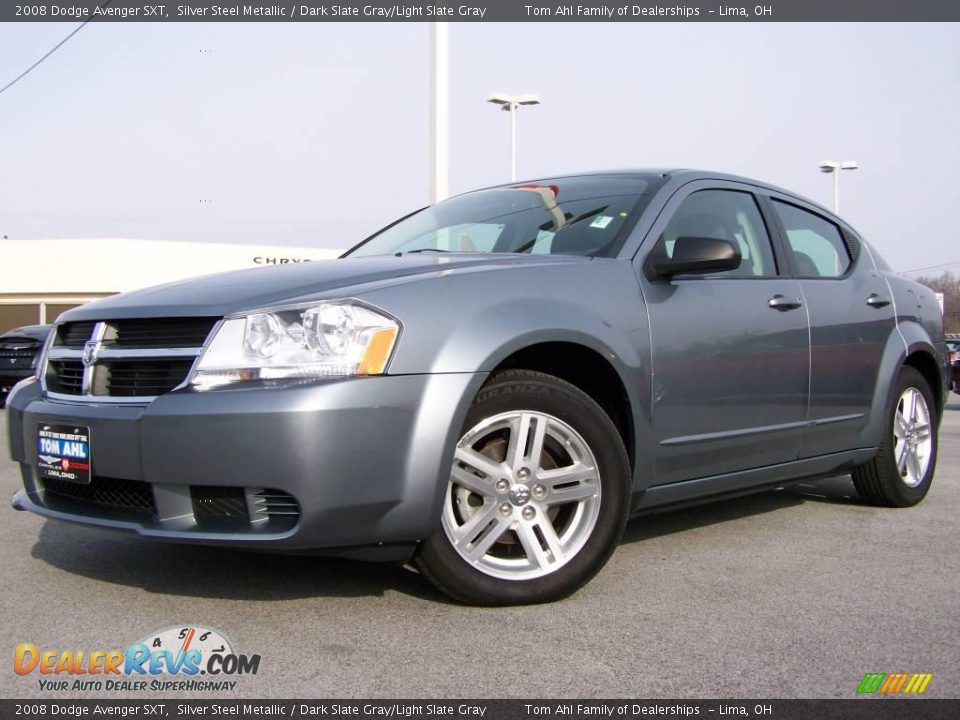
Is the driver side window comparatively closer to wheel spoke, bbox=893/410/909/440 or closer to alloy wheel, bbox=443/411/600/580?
alloy wheel, bbox=443/411/600/580

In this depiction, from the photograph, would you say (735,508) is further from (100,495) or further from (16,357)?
(16,357)

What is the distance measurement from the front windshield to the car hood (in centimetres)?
26

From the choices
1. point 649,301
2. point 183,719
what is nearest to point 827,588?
point 649,301

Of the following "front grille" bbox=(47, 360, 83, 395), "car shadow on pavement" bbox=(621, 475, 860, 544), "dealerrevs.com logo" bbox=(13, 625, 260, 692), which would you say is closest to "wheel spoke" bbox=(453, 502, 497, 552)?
"dealerrevs.com logo" bbox=(13, 625, 260, 692)

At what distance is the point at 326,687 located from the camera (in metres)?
2.59

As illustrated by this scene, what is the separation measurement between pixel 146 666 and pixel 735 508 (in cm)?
335

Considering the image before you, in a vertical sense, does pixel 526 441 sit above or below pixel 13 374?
above

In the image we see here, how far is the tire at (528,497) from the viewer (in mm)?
3250

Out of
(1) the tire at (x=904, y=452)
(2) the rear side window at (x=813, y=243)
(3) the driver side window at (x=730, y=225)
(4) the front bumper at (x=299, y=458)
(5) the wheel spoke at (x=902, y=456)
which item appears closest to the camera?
(4) the front bumper at (x=299, y=458)

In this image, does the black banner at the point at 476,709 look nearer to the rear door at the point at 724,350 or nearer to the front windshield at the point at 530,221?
the rear door at the point at 724,350

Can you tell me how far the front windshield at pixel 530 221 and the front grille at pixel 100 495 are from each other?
175 cm

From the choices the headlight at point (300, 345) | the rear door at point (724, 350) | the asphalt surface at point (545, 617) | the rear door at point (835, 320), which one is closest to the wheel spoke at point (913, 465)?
the rear door at point (835, 320)

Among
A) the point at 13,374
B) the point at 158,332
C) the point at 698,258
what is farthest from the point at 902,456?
the point at 13,374

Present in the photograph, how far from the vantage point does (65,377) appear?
3.58 metres
